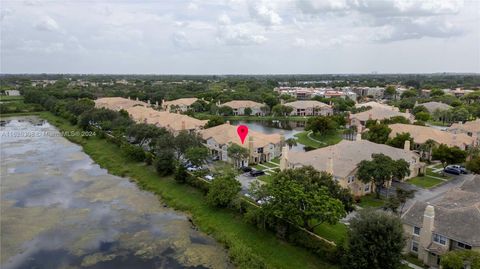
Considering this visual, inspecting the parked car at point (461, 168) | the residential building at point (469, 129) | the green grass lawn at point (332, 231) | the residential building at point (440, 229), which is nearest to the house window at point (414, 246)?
the residential building at point (440, 229)

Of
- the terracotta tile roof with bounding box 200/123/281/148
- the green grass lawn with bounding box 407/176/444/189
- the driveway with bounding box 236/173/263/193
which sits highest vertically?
the terracotta tile roof with bounding box 200/123/281/148

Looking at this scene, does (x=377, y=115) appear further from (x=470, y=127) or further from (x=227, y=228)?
(x=227, y=228)

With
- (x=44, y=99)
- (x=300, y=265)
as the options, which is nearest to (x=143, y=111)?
(x=44, y=99)

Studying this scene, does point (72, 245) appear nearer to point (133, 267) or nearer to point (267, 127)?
point (133, 267)

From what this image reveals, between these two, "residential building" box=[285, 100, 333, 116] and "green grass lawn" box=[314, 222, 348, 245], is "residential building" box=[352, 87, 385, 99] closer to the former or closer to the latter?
"residential building" box=[285, 100, 333, 116]

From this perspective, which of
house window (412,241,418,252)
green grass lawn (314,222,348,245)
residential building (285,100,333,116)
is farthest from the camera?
residential building (285,100,333,116)

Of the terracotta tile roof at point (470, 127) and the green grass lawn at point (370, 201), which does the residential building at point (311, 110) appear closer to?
the terracotta tile roof at point (470, 127)

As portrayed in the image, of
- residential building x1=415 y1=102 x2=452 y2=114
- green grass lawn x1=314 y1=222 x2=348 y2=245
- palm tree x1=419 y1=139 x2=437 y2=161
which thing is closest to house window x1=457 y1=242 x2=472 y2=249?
green grass lawn x1=314 y1=222 x2=348 y2=245
